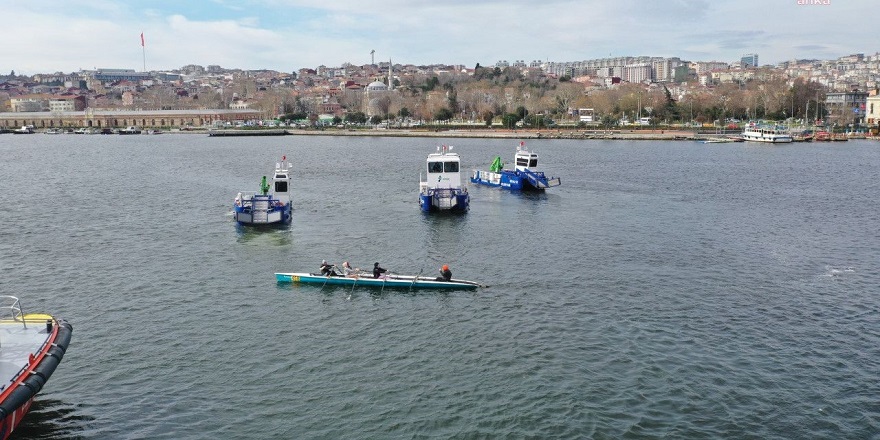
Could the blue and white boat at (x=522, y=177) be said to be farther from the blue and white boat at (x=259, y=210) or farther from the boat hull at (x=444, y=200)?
the blue and white boat at (x=259, y=210)

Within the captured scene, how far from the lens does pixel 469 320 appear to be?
25.6 meters

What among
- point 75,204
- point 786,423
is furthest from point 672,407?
point 75,204

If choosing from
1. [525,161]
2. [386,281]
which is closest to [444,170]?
[525,161]

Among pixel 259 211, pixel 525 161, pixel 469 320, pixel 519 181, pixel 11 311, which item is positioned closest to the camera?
pixel 11 311

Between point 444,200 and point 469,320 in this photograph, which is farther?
point 444,200

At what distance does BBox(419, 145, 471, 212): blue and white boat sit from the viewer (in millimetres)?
46562

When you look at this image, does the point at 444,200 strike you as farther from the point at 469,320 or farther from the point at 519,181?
the point at 469,320

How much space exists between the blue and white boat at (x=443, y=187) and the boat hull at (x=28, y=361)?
28859mm

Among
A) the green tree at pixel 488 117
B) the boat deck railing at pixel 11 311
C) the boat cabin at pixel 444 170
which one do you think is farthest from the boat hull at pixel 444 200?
the green tree at pixel 488 117

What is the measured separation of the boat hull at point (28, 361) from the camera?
16062 mm

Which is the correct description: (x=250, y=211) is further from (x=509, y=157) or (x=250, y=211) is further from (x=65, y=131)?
(x=65, y=131)

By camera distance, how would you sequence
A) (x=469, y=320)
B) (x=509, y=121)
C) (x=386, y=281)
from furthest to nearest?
(x=509, y=121) → (x=386, y=281) → (x=469, y=320)

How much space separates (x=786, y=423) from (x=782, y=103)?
148m

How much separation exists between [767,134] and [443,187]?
8567 centimetres
